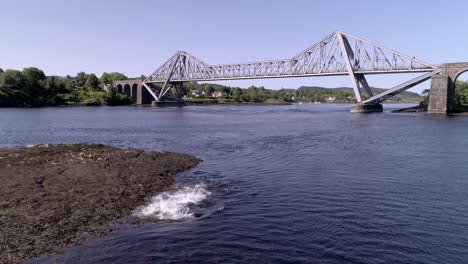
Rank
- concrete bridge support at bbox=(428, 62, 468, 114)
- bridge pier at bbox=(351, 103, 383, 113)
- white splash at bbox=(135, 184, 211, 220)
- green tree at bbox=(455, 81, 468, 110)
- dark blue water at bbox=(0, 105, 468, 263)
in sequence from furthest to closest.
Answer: bridge pier at bbox=(351, 103, 383, 113) < green tree at bbox=(455, 81, 468, 110) < concrete bridge support at bbox=(428, 62, 468, 114) < white splash at bbox=(135, 184, 211, 220) < dark blue water at bbox=(0, 105, 468, 263)

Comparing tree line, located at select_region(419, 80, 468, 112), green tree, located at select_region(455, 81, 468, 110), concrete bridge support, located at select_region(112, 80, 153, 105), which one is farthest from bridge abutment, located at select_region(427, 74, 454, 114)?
concrete bridge support, located at select_region(112, 80, 153, 105)

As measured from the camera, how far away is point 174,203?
49.4 feet

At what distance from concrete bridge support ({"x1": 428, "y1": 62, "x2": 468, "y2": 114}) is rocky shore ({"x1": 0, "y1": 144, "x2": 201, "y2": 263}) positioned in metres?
79.6

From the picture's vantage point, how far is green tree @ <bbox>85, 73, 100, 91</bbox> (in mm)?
186725

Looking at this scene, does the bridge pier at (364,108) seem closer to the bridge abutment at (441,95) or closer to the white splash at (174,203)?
the bridge abutment at (441,95)

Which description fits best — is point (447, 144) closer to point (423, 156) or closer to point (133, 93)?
point (423, 156)

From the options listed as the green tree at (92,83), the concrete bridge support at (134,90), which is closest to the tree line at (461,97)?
the concrete bridge support at (134,90)

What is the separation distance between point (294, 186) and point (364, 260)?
868 centimetres

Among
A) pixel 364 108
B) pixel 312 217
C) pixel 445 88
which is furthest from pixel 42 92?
pixel 312 217

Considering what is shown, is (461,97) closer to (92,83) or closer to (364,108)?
(364,108)

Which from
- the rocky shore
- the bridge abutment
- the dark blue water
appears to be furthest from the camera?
the bridge abutment

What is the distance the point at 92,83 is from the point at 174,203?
186 meters

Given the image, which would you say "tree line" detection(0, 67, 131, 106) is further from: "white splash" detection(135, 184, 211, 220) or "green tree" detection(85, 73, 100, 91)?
"white splash" detection(135, 184, 211, 220)

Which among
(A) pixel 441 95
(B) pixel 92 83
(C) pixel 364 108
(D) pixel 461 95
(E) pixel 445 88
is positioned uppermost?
(B) pixel 92 83
